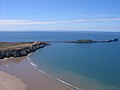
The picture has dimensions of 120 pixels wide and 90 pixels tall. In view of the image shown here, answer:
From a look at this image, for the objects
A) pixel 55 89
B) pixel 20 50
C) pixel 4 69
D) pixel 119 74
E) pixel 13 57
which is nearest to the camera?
pixel 55 89

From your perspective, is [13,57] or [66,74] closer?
[66,74]

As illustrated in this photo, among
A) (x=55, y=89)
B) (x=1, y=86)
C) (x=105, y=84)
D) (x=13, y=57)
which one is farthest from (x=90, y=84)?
(x=13, y=57)

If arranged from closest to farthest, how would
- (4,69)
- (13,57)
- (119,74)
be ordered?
(119,74) → (4,69) → (13,57)

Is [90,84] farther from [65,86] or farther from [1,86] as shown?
[1,86]

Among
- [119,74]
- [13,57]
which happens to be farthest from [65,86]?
[13,57]

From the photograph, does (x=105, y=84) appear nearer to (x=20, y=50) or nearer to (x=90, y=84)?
(x=90, y=84)

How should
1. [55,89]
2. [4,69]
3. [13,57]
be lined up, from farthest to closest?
1. [13,57]
2. [4,69]
3. [55,89]

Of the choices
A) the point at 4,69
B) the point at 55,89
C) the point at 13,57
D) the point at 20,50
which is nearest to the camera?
the point at 55,89

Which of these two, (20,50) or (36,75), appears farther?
(20,50)
